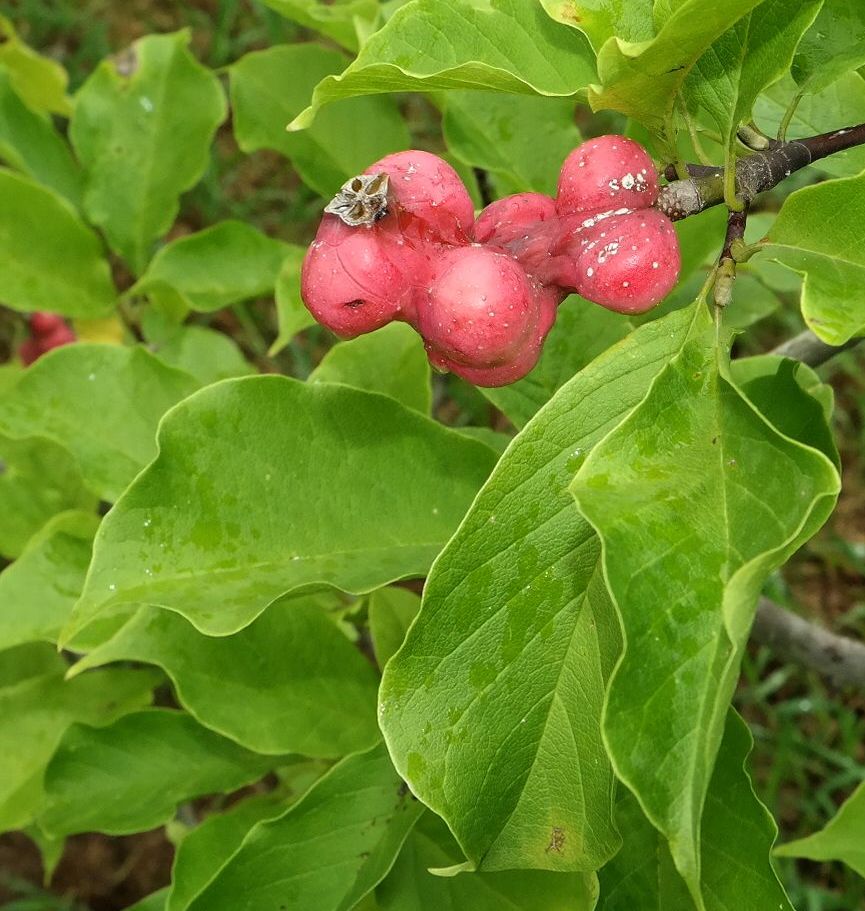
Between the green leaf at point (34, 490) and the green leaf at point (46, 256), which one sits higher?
the green leaf at point (46, 256)

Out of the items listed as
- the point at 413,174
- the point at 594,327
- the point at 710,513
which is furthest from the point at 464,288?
the point at 594,327

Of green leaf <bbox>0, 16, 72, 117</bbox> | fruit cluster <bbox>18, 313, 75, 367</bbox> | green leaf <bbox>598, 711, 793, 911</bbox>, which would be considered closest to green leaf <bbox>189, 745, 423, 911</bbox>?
green leaf <bbox>598, 711, 793, 911</bbox>

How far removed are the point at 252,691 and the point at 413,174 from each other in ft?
2.25

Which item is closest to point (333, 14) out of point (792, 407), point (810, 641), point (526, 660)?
→ point (792, 407)

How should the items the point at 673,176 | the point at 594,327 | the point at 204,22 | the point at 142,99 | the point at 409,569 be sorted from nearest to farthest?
1. the point at 673,176
2. the point at 409,569
3. the point at 594,327
4. the point at 142,99
5. the point at 204,22

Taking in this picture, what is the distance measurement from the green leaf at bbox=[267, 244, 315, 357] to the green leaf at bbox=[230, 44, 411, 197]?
0.11 metres

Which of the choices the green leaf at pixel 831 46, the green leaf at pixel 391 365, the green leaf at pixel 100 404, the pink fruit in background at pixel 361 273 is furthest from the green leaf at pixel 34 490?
the green leaf at pixel 831 46

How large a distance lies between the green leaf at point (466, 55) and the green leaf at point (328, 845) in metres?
0.67

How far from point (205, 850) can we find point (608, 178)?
0.89 metres

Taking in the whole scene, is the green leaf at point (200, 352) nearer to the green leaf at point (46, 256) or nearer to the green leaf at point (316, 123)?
the green leaf at point (46, 256)

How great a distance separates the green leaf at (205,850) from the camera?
1.24 m

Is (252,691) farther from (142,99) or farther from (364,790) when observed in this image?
(142,99)

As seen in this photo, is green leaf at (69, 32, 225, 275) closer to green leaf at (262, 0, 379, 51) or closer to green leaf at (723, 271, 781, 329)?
green leaf at (262, 0, 379, 51)

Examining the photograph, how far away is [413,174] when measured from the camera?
2.77 ft
